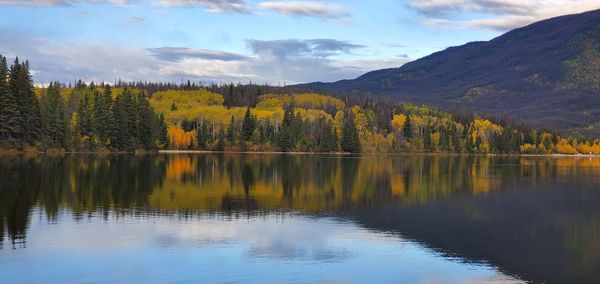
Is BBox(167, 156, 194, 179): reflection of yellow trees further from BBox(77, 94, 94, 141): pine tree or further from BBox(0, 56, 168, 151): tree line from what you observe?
BBox(77, 94, 94, 141): pine tree

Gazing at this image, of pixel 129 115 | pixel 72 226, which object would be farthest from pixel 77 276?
pixel 129 115

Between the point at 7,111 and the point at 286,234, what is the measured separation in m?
89.9

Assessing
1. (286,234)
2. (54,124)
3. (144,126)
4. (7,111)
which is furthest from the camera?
(144,126)

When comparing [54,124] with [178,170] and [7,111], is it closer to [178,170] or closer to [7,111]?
[7,111]

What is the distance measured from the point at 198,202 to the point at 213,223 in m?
10.6

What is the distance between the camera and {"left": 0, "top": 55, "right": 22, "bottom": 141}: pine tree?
113000mm

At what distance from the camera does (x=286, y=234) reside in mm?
36156

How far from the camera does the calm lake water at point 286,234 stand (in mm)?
27297

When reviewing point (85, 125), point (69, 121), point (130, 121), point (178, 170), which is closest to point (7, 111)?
point (69, 121)

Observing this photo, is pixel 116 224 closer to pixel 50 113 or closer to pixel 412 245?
pixel 412 245

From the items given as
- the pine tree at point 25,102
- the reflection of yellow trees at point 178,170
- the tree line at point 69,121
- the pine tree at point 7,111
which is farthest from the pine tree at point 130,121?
the reflection of yellow trees at point 178,170

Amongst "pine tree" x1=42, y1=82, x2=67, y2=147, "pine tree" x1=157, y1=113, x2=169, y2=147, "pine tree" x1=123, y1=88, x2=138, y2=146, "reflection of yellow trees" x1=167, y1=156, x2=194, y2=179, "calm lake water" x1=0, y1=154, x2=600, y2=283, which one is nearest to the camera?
"calm lake water" x1=0, y1=154, x2=600, y2=283

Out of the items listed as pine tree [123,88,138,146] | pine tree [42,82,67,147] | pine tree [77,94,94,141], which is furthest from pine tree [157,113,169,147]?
pine tree [42,82,67,147]

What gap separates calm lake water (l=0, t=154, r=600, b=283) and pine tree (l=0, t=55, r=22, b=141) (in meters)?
53.0
